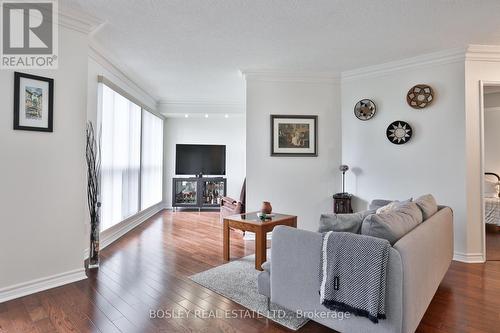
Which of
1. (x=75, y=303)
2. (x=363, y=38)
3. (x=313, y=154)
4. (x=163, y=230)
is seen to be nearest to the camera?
(x=75, y=303)

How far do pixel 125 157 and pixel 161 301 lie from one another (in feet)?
9.22

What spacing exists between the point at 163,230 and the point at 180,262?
166cm

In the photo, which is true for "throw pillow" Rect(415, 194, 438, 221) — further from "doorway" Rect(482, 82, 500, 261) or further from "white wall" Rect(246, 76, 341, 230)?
"doorway" Rect(482, 82, 500, 261)

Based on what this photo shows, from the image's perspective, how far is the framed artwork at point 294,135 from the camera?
14.0 ft

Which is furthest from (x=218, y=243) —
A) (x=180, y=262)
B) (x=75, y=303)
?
(x=75, y=303)

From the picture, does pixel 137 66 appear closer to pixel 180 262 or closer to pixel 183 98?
pixel 183 98

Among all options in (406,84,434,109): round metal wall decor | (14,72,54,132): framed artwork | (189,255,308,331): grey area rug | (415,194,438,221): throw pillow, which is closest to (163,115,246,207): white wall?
(189,255,308,331): grey area rug

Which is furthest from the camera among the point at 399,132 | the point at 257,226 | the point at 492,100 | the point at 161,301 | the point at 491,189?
the point at 491,189

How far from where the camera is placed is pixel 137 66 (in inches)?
161

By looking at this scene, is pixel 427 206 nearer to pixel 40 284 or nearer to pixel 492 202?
pixel 492 202

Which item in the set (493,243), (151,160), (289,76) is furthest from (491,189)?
(151,160)

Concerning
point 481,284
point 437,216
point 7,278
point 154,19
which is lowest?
point 481,284

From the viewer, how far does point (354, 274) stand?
1533 millimetres

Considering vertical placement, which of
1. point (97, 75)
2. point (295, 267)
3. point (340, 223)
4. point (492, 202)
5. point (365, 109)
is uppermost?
point (97, 75)
